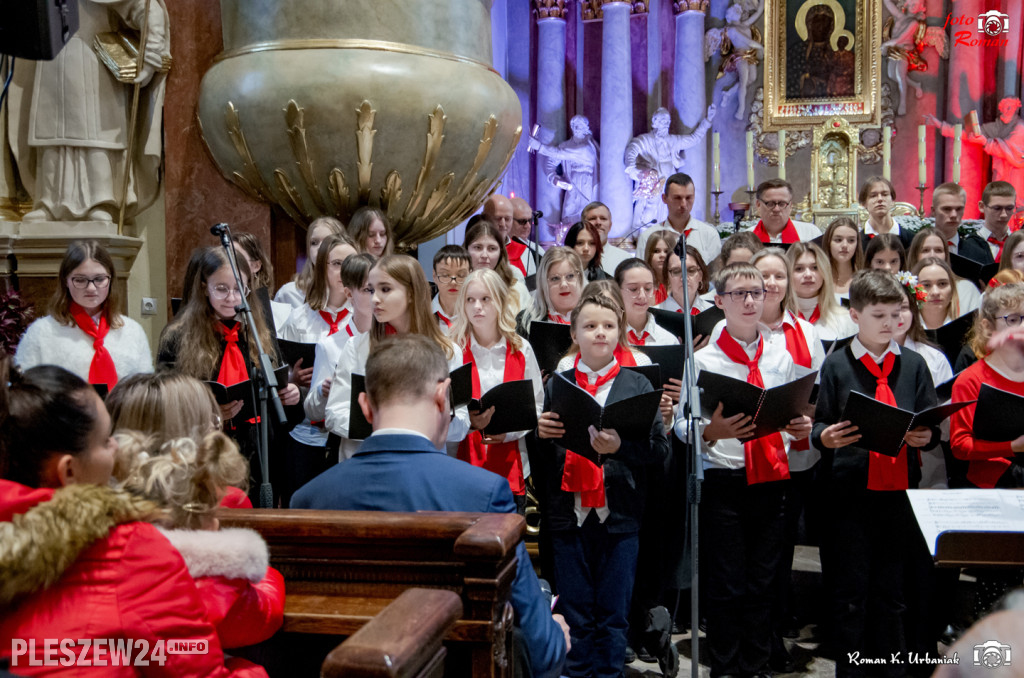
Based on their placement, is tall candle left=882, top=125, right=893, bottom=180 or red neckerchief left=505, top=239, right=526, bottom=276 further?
tall candle left=882, top=125, right=893, bottom=180

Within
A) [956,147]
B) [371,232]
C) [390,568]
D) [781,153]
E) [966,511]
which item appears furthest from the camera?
[781,153]

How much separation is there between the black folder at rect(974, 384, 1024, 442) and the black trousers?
2.38 feet

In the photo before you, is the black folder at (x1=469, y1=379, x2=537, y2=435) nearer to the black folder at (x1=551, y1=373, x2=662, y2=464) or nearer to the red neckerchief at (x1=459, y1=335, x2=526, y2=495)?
the black folder at (x1=551, y1=373, x2=662, y2=464)

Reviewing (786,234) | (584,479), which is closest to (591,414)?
(584,479)

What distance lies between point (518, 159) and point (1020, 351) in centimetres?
827

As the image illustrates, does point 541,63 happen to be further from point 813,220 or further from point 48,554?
point 48,554

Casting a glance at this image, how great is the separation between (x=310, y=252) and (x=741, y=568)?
7.66ft

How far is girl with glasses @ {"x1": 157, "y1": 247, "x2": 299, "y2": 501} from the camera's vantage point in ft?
12.0

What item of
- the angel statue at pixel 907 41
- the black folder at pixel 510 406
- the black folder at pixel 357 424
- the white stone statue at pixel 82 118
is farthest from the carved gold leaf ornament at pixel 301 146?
the angel statue at pixel 907 41

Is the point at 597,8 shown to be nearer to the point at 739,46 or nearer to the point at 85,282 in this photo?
the point at 739,46

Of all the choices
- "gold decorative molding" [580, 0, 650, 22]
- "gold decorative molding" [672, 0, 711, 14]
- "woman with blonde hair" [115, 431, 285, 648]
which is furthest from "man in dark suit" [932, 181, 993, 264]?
"gold decorative molding" [580, 0, 650, 22]

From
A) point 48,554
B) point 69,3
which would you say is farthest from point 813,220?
point 48,554

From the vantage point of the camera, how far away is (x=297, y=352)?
3.89 meters

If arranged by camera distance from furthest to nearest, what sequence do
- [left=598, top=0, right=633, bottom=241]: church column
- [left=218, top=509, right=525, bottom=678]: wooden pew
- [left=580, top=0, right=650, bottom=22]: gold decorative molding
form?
[left=580, top=0, right=650, bottom=22]: gold decorative molding < [left=598, top=0, right=633, bottom=241]: church column < [left=218, top=509, right=525, bottom=678]: wooden pew
